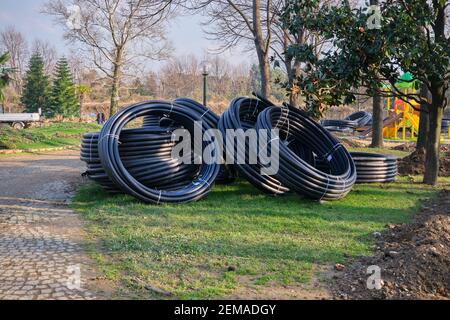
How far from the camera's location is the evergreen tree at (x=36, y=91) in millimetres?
44188

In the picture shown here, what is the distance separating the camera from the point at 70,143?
19.5 m

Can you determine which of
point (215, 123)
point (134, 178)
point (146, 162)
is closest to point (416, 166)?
point (215, 123)

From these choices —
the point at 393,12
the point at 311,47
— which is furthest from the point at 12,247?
the point at 393,12

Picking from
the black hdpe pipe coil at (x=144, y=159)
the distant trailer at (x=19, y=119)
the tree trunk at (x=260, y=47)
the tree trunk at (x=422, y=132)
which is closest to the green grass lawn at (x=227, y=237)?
the black hdpe pipe coil at (x=144, y=159)

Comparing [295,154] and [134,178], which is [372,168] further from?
[134,178]

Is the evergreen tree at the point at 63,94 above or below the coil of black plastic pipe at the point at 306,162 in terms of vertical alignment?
above

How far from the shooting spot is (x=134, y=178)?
25.0ft

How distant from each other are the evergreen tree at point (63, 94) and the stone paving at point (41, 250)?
123 ft

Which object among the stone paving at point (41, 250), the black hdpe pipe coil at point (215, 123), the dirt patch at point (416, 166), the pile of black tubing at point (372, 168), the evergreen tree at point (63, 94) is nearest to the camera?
the stone paving at point (41, 250)

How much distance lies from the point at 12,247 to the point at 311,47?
6.42 m

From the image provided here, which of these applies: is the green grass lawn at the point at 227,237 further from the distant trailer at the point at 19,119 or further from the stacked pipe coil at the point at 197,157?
the distant trailer at the point at 19,119

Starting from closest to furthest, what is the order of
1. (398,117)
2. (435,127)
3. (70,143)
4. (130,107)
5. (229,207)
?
(229,207), (130,107), (435,127), (70,143), (398,117)
